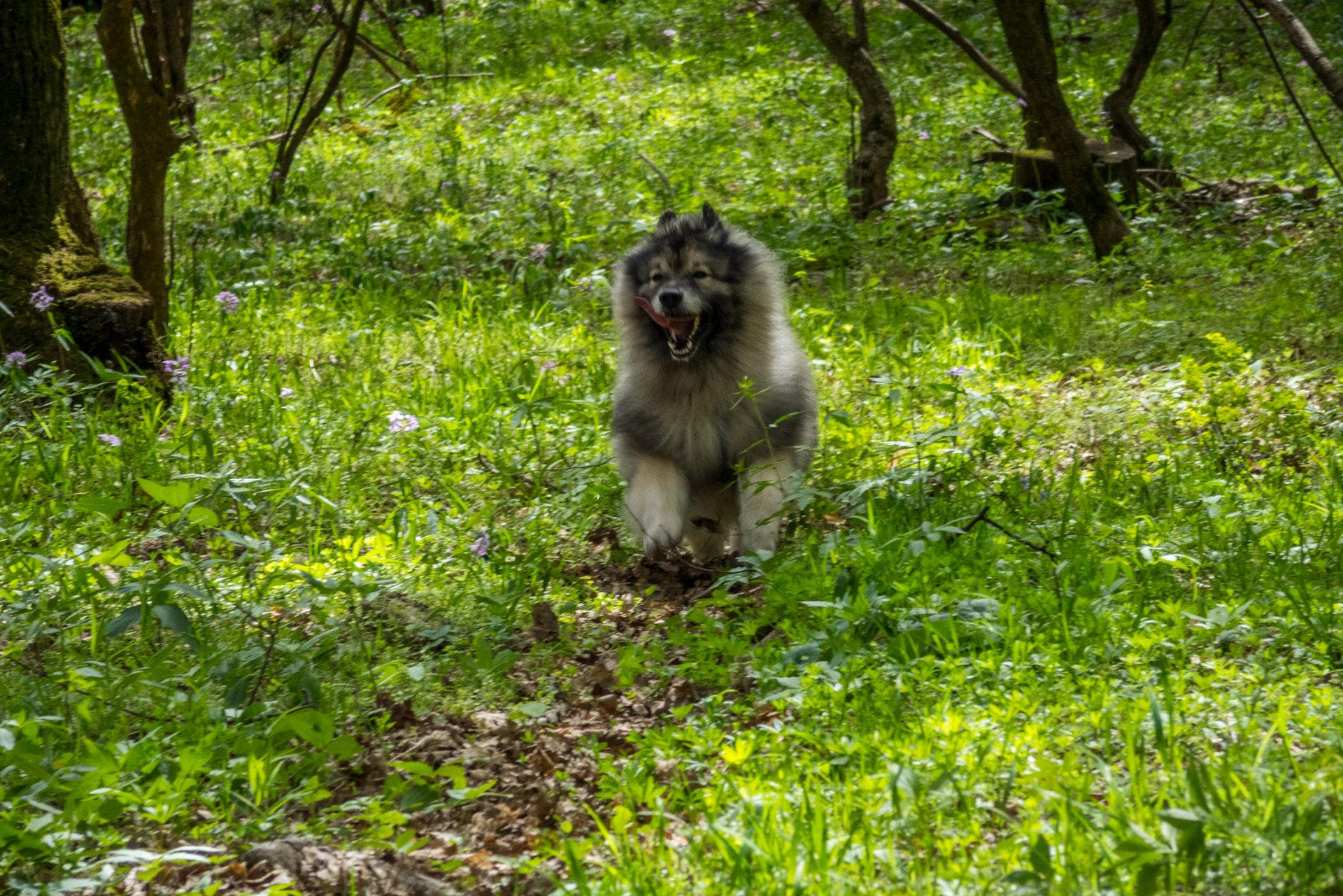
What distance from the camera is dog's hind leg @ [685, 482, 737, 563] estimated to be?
4758mm

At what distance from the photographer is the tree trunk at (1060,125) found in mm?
7480

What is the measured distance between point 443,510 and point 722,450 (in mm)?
1165

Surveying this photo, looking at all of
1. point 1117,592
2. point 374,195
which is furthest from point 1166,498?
point 374,195

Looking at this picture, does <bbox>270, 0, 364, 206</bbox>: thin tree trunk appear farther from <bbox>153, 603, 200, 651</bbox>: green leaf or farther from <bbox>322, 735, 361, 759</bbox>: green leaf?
<bbox>322, 735, 361, 759</bbox>: green leaf

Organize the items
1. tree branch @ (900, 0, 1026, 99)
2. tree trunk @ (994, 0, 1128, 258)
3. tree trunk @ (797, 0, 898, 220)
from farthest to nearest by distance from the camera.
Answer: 1. tree trunk @ (797, 0, 898, 220)
2. tree branch @ (900, 0, 1026, 99)
3. tree trunk @ (994, 0, 1128, 258)

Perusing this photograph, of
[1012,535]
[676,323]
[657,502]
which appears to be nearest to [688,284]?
[676,323]

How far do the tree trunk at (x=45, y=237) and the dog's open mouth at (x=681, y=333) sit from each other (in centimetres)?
275

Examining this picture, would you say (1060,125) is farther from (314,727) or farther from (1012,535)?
(314,727)

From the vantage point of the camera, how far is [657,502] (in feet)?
14.7

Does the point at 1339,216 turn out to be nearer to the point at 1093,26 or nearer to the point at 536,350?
the point at 536,350

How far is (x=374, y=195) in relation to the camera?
9422 mm

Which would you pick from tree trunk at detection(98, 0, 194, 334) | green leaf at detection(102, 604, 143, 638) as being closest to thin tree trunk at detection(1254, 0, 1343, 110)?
green leaf at detection(102, 604, 143, 638)

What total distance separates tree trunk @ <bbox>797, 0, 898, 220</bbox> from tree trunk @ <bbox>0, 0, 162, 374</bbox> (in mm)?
5338

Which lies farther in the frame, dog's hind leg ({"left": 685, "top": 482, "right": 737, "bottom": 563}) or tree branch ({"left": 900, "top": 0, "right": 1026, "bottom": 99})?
tree branch ({"left": 900, "top": 0, "right": 1026, "bottom": 99})
